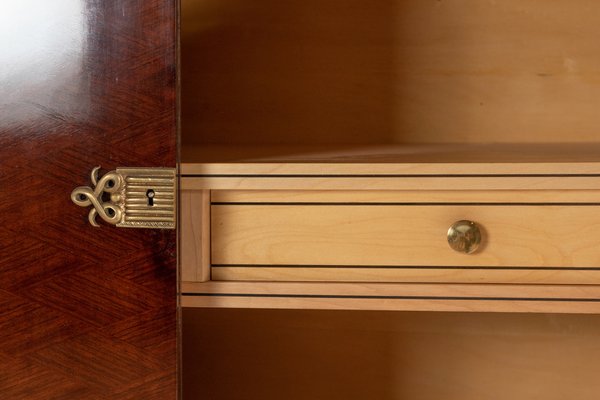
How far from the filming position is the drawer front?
0.64 metres

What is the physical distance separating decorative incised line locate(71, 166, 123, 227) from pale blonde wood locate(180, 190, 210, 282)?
0.06 m

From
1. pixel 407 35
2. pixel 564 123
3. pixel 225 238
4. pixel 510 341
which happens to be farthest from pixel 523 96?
pixel 225 238

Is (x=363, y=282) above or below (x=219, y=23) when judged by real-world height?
below

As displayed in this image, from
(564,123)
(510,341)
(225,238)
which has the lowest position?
(510,341)

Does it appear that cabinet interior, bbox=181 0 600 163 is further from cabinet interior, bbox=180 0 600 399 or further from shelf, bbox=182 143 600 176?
shelf, bbox=182 143 600 176

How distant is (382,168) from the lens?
0.63 metres

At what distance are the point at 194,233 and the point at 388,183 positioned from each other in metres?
0.19

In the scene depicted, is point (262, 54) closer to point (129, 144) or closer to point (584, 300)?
point (129, 144)

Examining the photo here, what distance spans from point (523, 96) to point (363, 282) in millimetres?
459

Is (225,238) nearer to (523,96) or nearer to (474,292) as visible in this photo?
(474,292)

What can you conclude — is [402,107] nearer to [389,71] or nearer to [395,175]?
[389,71]

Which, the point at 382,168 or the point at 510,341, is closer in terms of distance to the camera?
the point at 382,168

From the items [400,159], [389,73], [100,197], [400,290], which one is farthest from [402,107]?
[100,197]

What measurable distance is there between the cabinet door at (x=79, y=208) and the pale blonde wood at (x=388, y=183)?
0.18 ft
